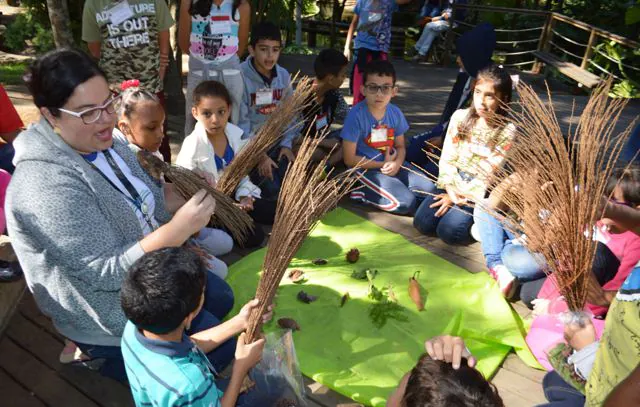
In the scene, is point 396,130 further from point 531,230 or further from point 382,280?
point 531,230

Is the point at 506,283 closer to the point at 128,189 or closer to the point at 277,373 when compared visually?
the point at 277,373

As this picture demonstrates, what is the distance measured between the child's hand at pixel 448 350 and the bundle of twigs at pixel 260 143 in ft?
4.90

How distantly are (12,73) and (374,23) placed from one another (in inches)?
179

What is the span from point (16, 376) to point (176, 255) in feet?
3.99

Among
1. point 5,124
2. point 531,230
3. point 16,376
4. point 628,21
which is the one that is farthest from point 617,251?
point 628,21

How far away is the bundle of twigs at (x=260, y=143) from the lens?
2.80m

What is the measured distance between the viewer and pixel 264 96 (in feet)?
12.1

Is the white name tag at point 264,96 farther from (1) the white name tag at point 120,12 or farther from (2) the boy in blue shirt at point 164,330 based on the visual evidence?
(2) the boy in blue shirt at point 164,330

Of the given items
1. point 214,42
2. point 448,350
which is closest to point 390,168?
point 214,42

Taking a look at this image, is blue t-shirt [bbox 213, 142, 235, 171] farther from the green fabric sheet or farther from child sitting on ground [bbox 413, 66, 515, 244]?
child sitting on ground [bbox 413, 66, 515, 244]

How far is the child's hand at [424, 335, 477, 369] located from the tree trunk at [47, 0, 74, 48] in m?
3.33

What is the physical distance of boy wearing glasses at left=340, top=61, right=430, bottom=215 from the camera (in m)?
3.59

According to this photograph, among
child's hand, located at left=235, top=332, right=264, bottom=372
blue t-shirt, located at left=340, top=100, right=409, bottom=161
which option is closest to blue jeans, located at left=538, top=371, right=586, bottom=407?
child's hand, located at left=235, top=332, right=264, bottom=372

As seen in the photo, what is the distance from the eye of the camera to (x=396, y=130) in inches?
150
